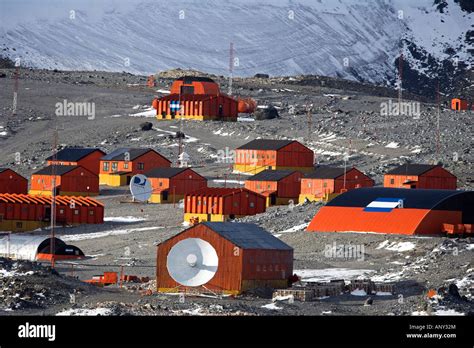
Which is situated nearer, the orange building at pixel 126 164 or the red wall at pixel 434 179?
the red wall at pixel 434 179

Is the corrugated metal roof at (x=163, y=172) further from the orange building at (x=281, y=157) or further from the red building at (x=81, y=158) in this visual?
the orange building at (x=281, y=157)

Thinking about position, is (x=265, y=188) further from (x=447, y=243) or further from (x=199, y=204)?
(x=447, y=243)

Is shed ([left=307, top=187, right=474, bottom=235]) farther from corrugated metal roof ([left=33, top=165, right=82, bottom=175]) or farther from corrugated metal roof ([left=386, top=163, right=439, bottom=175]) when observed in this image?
corrugated metal roof ([left=33, top=165, right=82, bottom=175])

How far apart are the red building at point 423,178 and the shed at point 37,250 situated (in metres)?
22.1

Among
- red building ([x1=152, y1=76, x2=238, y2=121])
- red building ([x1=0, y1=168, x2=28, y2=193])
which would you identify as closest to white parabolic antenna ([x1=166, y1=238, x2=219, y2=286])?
red building ([x1=0, y1=168, x2=28, y2=193])

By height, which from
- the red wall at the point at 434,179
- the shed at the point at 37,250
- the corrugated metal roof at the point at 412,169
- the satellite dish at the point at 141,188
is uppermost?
the corrugated metal roof at the point at 412,169

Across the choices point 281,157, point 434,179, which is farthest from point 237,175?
point 434,179

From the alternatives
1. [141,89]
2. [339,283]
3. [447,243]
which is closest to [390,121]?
[141,89]

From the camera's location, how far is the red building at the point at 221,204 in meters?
79.6

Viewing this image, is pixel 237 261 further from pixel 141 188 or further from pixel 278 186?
pixel 141 188

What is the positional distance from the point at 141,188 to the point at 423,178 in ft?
49.6

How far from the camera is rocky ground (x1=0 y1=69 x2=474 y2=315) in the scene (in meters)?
51.0

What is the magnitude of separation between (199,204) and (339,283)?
25.7 m

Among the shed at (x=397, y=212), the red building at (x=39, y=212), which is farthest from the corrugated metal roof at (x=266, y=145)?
the shed at (x=397, y=212)
